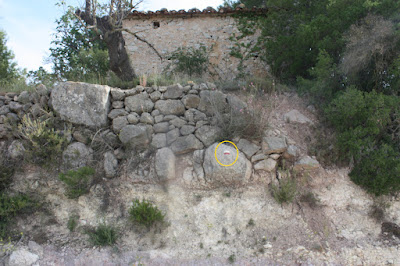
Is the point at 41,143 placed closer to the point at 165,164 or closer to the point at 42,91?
the point at 42,91

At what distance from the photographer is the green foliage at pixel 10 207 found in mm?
4492

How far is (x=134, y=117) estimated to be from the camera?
5.29 m

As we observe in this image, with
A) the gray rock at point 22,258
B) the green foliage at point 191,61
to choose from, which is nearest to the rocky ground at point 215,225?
the gray rock at point 22,258

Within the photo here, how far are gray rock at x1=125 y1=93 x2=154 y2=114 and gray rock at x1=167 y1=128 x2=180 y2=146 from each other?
0.63 meters

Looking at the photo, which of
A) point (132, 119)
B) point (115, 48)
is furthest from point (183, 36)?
point (132, 119)

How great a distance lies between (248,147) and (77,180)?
2.81 m

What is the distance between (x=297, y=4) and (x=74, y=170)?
6718 millimetres

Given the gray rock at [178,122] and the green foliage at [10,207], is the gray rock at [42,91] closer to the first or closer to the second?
the green foliage at [10,207]

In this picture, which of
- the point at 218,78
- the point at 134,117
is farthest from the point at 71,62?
the point at 134,117

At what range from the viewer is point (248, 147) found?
4965mm

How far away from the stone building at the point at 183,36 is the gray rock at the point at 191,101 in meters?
3.26

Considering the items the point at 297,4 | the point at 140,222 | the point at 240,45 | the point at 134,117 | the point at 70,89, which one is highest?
the point at 297,4

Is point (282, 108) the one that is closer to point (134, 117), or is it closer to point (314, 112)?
point (314, 112)

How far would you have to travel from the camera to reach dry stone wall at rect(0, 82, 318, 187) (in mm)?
4820
